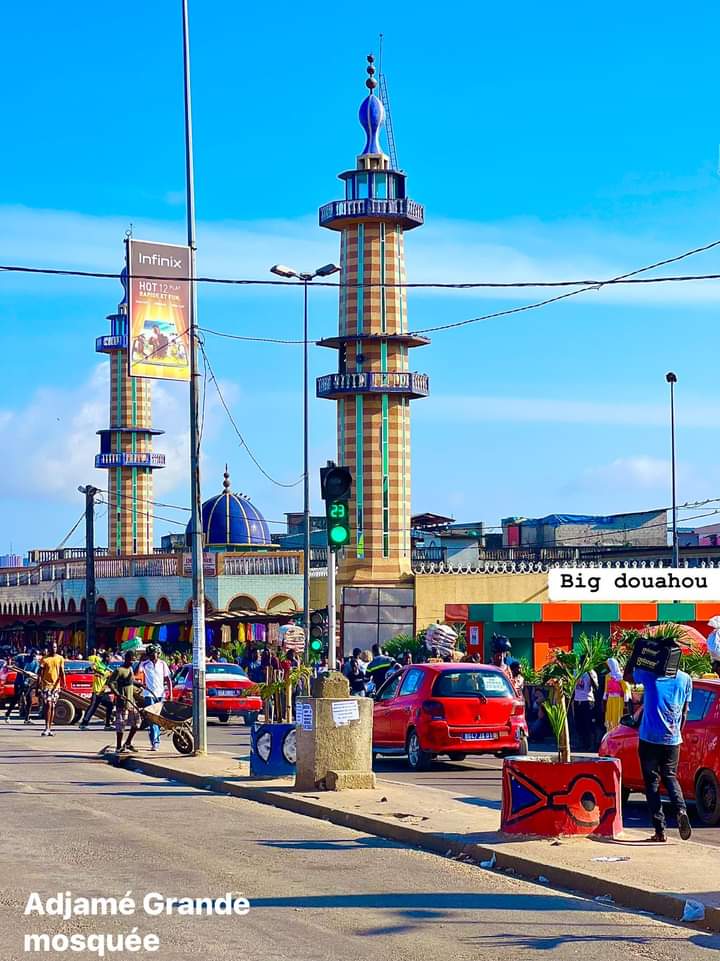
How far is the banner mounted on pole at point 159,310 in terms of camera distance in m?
22.8

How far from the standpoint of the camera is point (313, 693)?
17.3 metres

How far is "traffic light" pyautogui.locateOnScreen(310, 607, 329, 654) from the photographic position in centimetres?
2438

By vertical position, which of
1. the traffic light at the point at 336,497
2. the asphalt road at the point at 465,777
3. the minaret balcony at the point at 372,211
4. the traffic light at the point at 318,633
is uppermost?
the minaret balcony at the point at 372,211

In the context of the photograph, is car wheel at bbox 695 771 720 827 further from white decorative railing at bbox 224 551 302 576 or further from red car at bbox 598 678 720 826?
white decorative railing at bbox 224 551 302 576

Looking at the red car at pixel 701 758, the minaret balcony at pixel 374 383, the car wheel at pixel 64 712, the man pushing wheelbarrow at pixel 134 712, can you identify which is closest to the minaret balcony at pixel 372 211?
the minaret balcony at pixel 374 383

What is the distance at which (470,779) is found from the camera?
66.0ft

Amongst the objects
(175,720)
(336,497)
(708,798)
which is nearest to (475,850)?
(708,798)

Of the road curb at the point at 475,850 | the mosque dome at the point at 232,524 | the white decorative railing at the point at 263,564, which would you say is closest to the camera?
the road curb at the point at 475,850

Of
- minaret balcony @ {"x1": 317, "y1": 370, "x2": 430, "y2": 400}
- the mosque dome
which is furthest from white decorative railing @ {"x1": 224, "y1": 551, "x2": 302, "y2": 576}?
the mosque dome

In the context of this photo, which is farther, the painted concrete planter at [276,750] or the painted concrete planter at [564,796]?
the painted concrete planter at [276,750]

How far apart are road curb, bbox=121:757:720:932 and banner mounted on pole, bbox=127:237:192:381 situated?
6555 mm

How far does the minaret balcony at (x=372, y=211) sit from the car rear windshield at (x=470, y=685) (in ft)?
128

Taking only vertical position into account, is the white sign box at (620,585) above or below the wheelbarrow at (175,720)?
above

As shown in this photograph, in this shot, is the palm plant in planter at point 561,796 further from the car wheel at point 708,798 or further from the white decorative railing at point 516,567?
the white decorative railing at point 516,567
